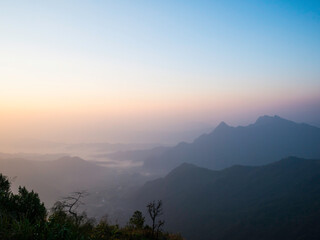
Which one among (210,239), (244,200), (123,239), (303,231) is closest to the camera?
(123,239)

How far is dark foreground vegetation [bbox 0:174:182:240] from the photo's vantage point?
7699 millimetres

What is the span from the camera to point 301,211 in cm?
14938

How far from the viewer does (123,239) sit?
17547 millimetres

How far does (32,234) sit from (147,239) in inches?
574

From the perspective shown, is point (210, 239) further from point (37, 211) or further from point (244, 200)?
point (37, 211)

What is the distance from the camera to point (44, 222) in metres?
9.21

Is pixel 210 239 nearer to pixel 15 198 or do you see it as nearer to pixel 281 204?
pixel 281 204

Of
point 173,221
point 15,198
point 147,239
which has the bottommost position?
point 173,221

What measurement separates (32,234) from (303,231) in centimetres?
16872

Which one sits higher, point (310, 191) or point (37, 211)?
point (37, 211)

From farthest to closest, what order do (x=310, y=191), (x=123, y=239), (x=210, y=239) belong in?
(x=310, y=191) < (x=210, y=239) < (x=123, y=239)

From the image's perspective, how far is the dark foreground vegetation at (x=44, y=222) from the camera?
25.3 feet

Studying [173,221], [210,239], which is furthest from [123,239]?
[173,221]

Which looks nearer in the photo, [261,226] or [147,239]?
[147,239]
